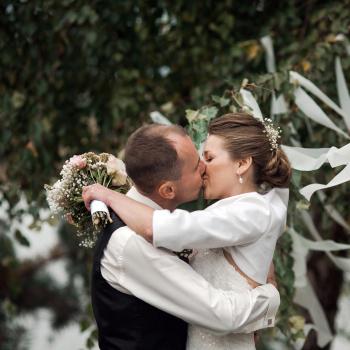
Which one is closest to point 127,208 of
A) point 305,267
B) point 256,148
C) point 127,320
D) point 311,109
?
point 127,320

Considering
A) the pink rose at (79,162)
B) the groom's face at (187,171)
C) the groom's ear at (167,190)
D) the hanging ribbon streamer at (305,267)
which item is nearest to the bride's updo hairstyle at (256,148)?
the groom's face at (187,171)

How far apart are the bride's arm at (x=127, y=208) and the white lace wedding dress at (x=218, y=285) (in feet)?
0.86

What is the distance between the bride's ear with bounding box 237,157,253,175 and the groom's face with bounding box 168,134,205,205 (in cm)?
13

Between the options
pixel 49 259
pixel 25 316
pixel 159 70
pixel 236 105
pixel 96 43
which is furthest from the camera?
pixel 49 259

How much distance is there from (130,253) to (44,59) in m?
2.22

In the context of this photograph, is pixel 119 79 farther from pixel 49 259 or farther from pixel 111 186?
pixel 49 259

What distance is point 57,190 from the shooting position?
165 centimetres

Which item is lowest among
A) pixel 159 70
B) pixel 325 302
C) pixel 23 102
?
pixel 325 302

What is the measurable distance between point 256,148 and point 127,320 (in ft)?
2.26

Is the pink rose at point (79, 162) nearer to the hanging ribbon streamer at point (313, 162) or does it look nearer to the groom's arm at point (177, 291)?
the groom's arm at point (177, 291)

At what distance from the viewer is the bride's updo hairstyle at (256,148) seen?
66.2 inches

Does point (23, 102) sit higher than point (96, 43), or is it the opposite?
point (96, 43)

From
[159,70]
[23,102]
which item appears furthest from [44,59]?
[159,70]

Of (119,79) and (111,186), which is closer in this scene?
(111,186)
